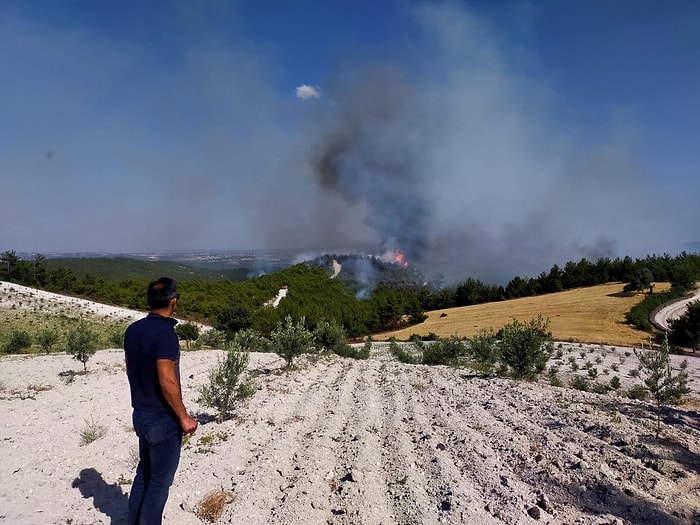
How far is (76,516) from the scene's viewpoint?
4004mm

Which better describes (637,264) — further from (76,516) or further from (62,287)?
(62,287)

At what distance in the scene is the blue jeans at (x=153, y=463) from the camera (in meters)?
3.28

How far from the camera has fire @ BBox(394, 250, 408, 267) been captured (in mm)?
82156

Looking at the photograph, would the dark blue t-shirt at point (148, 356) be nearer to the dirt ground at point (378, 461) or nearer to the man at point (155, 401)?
the man at point (155, 401)

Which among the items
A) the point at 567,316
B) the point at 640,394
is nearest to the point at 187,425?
the point at 640,394

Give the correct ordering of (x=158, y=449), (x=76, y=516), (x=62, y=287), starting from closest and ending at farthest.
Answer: (x=158, y=449)
(x=76, y=516)
(x=62, y=287)

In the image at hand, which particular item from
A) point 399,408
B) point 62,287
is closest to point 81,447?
point 399,408

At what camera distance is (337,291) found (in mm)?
60688

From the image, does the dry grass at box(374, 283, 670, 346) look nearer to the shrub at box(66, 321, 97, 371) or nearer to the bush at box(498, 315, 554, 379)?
the bush at box(498, 315, 554, 379)

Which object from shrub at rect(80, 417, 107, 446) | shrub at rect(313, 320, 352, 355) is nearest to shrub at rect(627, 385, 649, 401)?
shrub at rect(80, 417, 107, 446)

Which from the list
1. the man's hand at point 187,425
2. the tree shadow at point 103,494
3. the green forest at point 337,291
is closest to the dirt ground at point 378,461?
the tree shadow at point 103,494

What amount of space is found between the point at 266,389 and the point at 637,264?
62365 mm

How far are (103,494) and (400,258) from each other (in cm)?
8065

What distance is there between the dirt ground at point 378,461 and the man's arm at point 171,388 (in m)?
1.49
